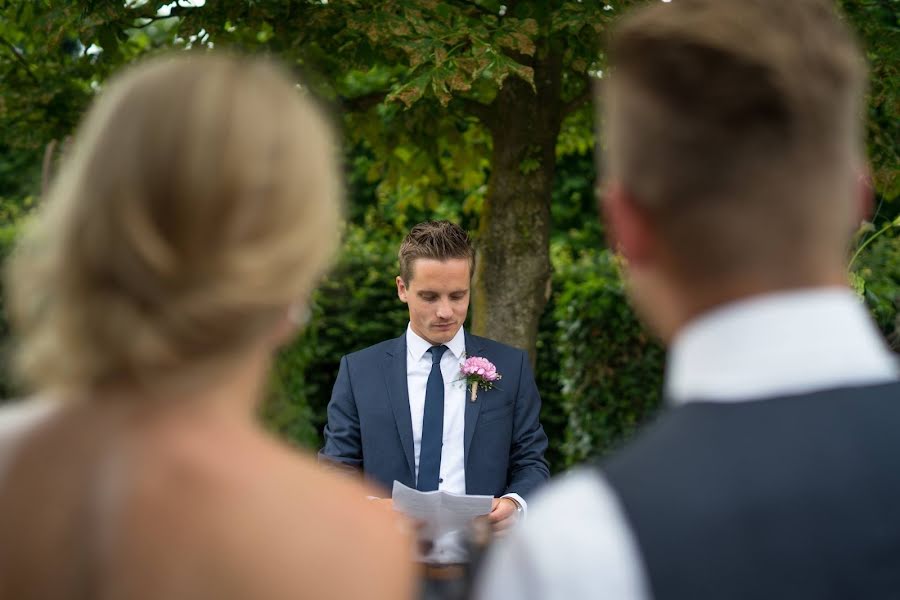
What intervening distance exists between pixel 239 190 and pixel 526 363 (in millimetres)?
3371

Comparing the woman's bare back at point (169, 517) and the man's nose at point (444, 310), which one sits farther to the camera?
the man's nose at point (444, 310)

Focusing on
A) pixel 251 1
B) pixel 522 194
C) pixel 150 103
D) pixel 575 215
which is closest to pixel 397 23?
pixel 251 1

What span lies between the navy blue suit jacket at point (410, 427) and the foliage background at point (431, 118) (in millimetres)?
424

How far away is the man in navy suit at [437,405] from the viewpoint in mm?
4301

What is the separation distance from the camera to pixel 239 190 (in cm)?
125

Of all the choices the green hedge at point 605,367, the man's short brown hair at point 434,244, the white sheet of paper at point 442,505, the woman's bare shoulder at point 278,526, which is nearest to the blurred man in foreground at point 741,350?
the woman's bare shoulder at point 278,526

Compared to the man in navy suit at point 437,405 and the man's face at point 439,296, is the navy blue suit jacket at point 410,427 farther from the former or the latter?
the man's face at point 439,296

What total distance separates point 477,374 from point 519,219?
203cm

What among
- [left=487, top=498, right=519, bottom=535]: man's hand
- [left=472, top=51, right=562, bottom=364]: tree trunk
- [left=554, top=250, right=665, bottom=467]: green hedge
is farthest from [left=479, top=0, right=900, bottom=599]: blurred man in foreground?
[left=554, top=250, right=665, bottom=467]: green hedge

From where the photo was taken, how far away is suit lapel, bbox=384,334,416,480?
4.31 metres

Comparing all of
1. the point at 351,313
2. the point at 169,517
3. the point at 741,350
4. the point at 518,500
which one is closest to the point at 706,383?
the point at 741,350

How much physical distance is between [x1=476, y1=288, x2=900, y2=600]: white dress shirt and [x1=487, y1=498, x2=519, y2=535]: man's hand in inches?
107

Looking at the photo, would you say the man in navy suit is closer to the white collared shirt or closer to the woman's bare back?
the white collared shirt

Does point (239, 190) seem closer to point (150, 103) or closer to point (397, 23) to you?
point (150, 103)
